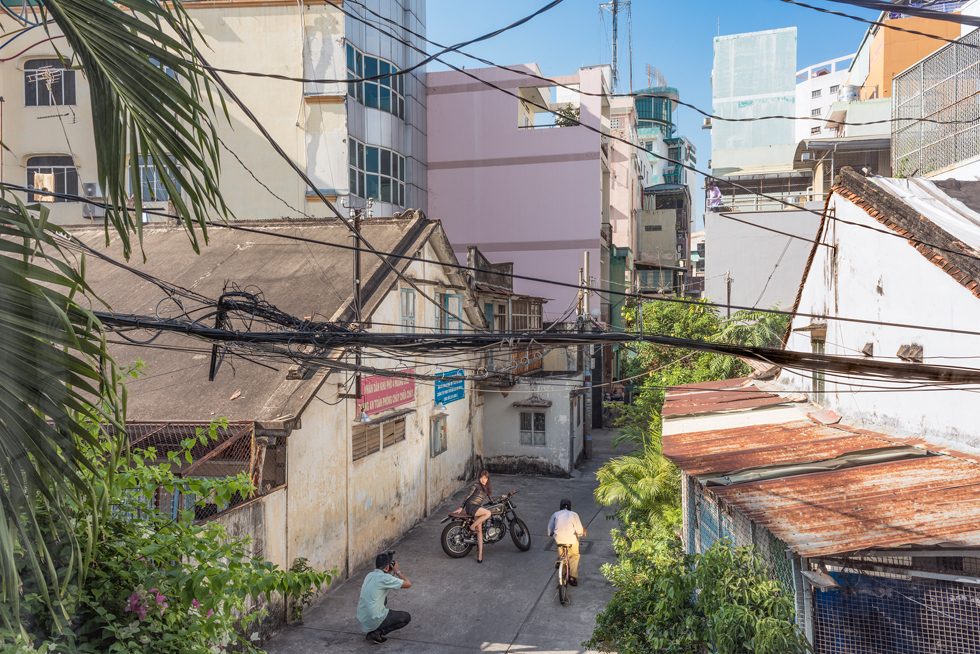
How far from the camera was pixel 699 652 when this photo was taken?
23.3 ft

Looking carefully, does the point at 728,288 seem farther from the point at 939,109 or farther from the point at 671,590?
the point at 671,590

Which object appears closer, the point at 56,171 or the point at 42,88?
the point at 42,88

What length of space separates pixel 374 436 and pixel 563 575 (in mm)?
4445

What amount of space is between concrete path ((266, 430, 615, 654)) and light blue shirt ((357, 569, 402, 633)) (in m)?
0.37

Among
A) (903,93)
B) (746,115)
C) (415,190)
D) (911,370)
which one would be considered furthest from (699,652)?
(746,115)

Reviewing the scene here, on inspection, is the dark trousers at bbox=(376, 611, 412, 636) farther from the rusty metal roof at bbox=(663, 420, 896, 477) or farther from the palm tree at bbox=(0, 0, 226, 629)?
the palm tree at bbox=(0, 0, 226, 629)

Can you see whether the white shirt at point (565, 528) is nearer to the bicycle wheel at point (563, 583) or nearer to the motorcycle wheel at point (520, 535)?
the bicycle wheel at point (563, 583)

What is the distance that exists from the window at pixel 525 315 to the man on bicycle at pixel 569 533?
12.2 m

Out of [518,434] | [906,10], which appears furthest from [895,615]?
[518,434]

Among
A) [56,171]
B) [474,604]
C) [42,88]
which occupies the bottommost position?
[474,604]

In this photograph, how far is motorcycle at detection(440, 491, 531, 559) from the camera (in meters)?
13.4

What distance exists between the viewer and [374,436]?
→ 1377 centimetres

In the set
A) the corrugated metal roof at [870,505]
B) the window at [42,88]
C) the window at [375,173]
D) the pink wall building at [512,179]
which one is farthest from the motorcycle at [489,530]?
the window at [42,88]

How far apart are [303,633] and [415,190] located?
2034cm
